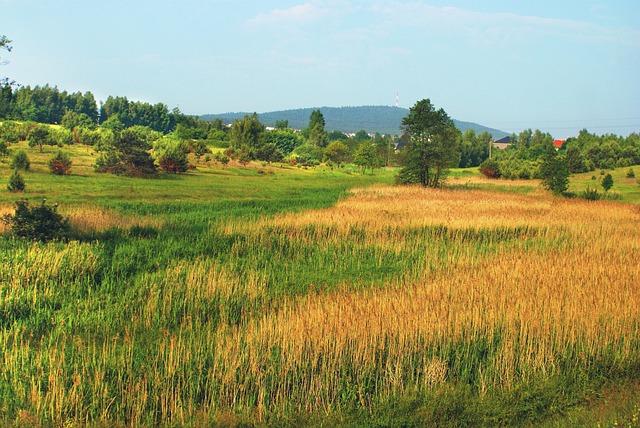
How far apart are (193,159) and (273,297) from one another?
49923 mm

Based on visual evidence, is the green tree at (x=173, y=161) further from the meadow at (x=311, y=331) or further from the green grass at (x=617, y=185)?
the green grass at (x=617, y=185)

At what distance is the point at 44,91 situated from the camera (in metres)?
109

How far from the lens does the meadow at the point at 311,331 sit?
6715 millimetres

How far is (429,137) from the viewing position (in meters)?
47.3

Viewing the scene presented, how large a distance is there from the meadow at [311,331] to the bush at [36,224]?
0.53m

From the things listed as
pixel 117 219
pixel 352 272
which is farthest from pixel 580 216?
pixel 117 219

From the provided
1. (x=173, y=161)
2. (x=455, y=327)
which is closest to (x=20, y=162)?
(x=173, y=161)

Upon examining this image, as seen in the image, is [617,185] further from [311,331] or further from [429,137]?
[311,331]

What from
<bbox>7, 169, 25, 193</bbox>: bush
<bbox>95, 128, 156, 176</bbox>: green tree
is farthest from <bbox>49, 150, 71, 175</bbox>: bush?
<bbox>7, 169, 25, 193</bbox>: bush

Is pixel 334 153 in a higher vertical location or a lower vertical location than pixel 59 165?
higher

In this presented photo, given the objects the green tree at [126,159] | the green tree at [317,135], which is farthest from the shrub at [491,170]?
the green tree at [317,135]

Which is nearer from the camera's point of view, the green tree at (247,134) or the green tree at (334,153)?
the green tree at (247,134)

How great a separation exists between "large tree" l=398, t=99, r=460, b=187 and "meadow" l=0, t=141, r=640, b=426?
98.5ft

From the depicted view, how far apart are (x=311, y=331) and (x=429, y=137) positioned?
136ft
